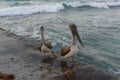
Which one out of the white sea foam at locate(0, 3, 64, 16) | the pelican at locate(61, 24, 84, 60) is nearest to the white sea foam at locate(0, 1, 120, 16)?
the white sea foam at locate(0, 3, 64, 16)

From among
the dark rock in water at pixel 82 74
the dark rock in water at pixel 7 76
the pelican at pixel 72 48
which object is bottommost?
the dark rock in water at pixel 82 74

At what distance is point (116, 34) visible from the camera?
63.4 ft

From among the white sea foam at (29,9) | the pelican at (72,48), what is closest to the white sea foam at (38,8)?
the white sea foam at (29,9)

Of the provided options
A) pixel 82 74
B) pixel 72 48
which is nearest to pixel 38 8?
pixel 72 48

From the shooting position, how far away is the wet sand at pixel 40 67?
9.27 metres

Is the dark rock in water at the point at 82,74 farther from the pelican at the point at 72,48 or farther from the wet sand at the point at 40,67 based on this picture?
the pelican at the point at 72,48

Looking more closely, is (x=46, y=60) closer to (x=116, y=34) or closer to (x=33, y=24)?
(x=116, y=34)

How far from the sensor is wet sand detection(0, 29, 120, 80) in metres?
9.27

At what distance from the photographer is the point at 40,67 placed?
407 inches

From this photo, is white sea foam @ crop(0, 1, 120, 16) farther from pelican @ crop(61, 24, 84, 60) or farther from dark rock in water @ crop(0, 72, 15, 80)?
dark rock in water @ crop(0, 72, 15, 80)

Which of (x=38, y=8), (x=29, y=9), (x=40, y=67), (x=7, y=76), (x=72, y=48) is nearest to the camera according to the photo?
(x=7, y=76)

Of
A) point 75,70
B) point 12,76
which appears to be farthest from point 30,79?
point 75,70

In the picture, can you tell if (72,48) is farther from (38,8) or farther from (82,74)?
(38,8)

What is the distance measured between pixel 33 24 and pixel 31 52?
1123 centimetres
